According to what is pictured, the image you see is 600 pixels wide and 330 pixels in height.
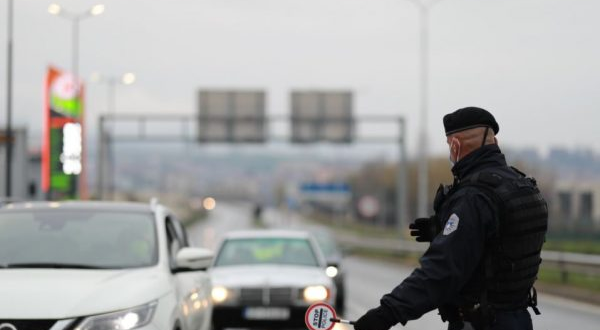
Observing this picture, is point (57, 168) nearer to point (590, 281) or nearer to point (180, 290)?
point (590, 281)

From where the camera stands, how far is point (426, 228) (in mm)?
5215

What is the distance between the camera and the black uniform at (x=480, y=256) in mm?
4570

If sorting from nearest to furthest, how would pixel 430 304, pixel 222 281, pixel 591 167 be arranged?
pixel 430 304
pixel 222 281
pixel 591 167

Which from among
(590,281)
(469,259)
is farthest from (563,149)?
(469,259)

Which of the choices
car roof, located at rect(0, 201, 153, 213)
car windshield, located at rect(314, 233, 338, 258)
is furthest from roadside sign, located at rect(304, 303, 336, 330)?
car windshield, located at rect(314, 233, 338, 258)

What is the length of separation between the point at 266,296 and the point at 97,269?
242 inches

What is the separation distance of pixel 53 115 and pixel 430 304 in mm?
38026

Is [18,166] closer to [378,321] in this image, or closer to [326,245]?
[326,245]

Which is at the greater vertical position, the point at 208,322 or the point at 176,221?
the point at 176,221

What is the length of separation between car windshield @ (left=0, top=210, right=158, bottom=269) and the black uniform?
3.54 m

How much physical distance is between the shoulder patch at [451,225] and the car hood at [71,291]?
8.86ft

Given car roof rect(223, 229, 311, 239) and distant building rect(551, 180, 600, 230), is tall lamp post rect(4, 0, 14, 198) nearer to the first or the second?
car roof rect(223, 229, 311, 239)

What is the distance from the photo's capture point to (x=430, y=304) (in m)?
4.57

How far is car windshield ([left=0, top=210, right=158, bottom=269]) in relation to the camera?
7.84 meters
